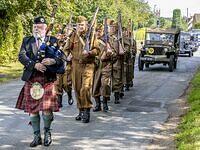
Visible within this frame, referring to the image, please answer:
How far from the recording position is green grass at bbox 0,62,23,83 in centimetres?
1873

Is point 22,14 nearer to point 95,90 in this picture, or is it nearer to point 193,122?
point 95,90

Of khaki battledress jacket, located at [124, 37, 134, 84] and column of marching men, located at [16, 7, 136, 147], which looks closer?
column of marching men, located at [16, 7, 136, 147]

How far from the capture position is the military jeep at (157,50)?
78.9 ft

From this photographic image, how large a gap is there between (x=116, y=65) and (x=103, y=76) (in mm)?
1191

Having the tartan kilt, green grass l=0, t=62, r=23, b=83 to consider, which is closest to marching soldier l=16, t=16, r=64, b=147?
the tartan kilt

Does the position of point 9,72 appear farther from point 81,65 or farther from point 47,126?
point 47,126

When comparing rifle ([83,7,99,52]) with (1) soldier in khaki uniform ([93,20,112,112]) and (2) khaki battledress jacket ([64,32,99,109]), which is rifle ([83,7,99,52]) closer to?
(2) khaki battledress jacket ([64,32,99,109])

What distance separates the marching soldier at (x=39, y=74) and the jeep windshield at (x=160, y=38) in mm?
17757

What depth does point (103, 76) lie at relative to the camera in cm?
1103

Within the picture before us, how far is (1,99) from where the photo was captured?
12547 mm

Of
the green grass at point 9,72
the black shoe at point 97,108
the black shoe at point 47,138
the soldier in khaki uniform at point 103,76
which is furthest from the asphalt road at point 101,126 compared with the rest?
the green grass at point 9,72

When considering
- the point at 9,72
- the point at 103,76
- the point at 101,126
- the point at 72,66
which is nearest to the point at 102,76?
the point at 103,76

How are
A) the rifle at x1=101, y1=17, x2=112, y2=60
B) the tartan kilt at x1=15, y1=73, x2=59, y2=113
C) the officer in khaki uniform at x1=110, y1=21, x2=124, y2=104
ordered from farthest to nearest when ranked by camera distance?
the officer in khaki uniform at x1=110, y1=21, x2=124, y2=104 → the rifle at x1=101, y1=17, x2=112, y2=60 → the tartan kilt at x1=15, y1=73, x2=59, y2=113

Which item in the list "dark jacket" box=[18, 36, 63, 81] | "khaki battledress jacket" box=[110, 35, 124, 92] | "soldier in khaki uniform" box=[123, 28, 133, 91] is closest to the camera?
"dark jacket" box=[18, 36, 63, 81]
